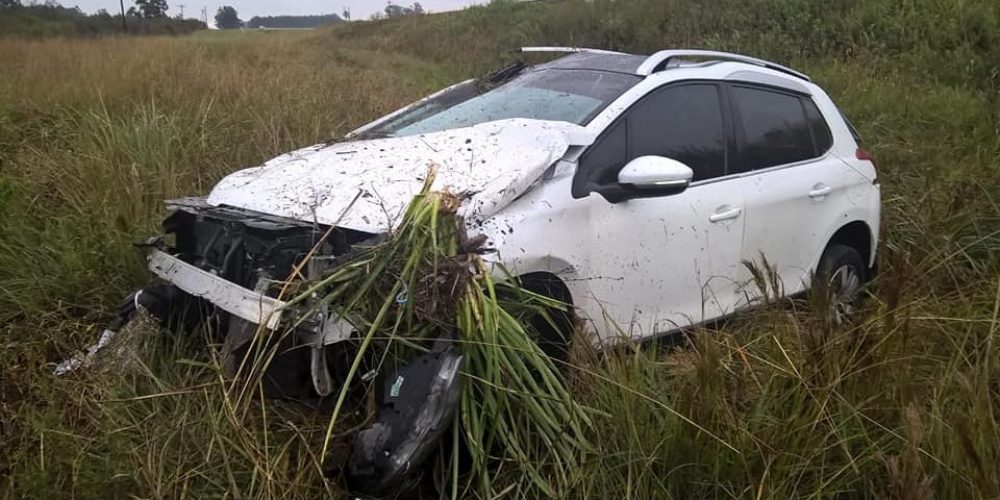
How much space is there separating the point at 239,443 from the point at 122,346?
958 mm

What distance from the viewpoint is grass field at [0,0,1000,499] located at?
2492mm

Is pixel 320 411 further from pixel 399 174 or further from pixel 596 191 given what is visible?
pixel 596 191

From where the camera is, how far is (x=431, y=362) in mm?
2652

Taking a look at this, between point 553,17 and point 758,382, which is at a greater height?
point 553,17

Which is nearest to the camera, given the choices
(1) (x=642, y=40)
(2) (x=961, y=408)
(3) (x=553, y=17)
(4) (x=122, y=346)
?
(2) (x=961, y=408)

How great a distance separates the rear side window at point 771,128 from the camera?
4.12 metres

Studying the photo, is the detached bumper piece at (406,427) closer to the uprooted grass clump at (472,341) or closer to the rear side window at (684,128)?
the uprooted grass clump at (472,341)

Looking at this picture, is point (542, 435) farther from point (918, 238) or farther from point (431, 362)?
point (918, 238)

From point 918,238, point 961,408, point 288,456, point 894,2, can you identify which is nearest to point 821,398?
point 961,408

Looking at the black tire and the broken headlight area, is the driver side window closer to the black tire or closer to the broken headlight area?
the black tire

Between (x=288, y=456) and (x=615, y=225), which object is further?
(x=615, y=225)

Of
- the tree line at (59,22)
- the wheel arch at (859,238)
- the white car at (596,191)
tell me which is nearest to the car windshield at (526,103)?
the white car at (596,191)

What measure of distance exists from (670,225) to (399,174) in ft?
4.05

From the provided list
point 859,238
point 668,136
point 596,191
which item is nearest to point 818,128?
point 859,238
